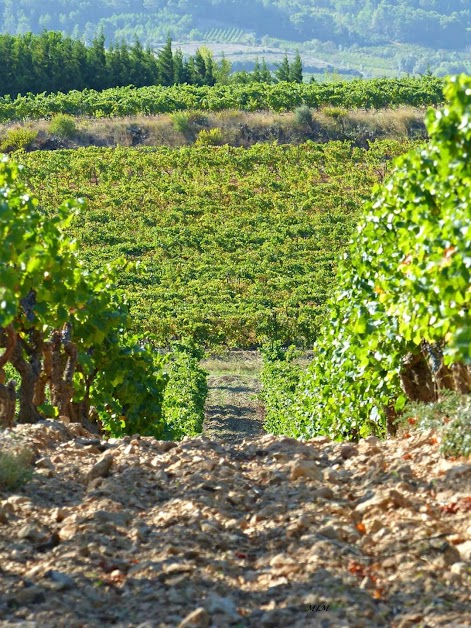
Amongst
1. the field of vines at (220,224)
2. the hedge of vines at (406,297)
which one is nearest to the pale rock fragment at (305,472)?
the hedge of vines at (406,297)

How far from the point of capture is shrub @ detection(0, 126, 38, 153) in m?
50.5

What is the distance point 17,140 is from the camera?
5100cm

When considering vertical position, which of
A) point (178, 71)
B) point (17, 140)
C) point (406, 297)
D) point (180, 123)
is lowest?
point (406, 297)

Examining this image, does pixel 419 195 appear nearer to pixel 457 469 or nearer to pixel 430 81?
pixel 457 469

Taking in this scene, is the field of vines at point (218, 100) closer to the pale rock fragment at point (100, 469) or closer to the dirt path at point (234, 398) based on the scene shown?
the dirt path at point (234, 398)

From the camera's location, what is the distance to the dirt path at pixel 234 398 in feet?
60.0

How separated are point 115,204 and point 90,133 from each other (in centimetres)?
1354

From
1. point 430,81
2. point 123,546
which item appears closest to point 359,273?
point 123,546

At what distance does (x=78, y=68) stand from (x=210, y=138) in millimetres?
19952

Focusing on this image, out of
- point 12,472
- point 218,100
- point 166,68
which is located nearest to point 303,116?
point 218,100

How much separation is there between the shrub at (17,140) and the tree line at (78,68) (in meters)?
16.9

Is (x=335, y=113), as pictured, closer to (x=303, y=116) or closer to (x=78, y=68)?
(x=303, y=116)

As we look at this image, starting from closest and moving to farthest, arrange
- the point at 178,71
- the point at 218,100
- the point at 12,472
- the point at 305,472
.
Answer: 1. the point at 12,472
2. the point at 305,472
3. the point at 218,100
4. the point at 178,71

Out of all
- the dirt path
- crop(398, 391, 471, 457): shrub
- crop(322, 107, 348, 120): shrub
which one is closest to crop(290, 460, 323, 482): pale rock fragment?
crop(398, 391, 471, 457): shrub
